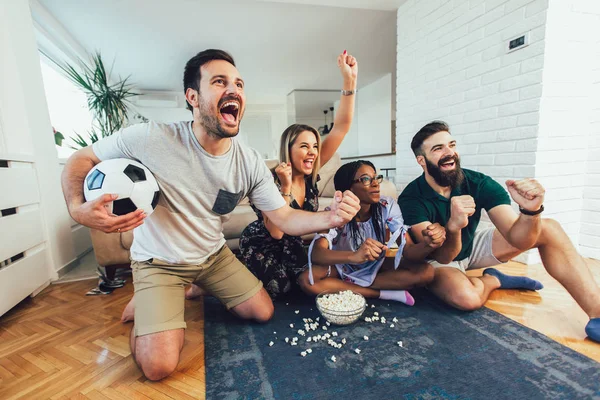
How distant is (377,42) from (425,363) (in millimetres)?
4745

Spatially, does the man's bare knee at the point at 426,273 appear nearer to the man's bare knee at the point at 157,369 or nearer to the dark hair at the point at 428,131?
the dark hair at the point at 428,131

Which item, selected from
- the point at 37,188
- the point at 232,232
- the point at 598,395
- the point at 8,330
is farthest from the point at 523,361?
the point at 37,188

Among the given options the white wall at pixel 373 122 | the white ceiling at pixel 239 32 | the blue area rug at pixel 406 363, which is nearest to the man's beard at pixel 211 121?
the blue area rug at pixel 406 363

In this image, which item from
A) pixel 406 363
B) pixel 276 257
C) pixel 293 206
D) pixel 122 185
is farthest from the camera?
pixel 276 257

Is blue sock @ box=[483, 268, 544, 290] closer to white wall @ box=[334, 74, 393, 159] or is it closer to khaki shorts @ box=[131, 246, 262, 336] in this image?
khaki shorts @ box=[131, 246, 262, 336]

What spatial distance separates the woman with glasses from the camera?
1.59 m

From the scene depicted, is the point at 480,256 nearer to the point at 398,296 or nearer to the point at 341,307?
the point at 398,296

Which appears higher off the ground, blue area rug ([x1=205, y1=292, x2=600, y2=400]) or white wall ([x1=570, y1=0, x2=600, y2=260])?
white wall ([x1=570, y1=0, x2=600, y2=260])

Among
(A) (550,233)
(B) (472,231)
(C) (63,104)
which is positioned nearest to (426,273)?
(B) (472,231)

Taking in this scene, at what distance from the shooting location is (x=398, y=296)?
1.68 meters

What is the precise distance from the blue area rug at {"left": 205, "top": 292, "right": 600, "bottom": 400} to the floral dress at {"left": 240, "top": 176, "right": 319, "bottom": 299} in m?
0.29

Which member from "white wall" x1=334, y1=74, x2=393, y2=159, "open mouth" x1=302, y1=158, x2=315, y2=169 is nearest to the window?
"open mouth" x1=302, y1=158, x2=315, y2=169

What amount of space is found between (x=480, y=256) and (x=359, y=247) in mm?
784

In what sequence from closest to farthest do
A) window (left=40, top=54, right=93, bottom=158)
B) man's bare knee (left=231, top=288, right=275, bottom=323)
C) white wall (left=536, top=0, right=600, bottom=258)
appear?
1. man's bare knee (left=231, top=288, right=275, bottom=323)
2. white wall (left=536, top=0, right=600, bottom=258)
3. window (left=40, top=54, right=93, bottom=158)
